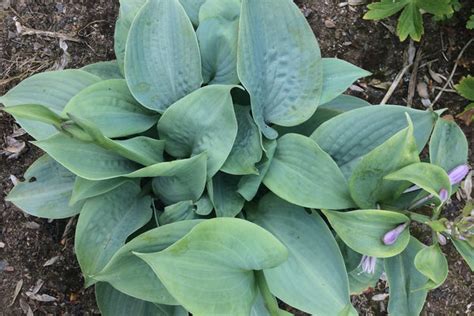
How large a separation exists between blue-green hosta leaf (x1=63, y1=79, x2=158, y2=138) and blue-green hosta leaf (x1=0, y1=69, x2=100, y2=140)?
100mm

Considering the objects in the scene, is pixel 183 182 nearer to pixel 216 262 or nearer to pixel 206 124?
pixel 206 124

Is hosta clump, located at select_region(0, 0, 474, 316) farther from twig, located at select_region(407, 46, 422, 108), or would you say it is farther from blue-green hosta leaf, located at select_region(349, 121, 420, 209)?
twig, located at select_region(407, 46, 422, 108)

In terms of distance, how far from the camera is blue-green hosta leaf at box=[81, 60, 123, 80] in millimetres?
1527

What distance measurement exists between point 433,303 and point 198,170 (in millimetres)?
1056

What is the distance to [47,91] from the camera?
138 cm

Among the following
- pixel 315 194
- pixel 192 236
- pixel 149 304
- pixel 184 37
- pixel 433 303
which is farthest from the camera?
pixel 433 303

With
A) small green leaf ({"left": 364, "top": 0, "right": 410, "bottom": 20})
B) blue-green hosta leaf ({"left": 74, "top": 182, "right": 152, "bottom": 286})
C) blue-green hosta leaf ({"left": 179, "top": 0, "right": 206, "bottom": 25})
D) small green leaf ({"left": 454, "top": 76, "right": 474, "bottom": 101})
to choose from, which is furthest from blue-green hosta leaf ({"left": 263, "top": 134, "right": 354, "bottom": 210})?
small green leaf ({"left": 454, "top": 76, "right": 474, "bottom": 101})

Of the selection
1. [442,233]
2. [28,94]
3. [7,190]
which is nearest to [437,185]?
[442,233]

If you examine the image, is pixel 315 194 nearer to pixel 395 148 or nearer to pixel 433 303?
pixel 395 148

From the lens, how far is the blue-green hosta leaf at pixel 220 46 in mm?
1374

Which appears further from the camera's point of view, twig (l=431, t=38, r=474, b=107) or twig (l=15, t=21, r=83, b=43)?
twig (l=431, t=38, r=474, b=107)

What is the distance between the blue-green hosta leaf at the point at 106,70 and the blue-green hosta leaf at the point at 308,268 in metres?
0.58

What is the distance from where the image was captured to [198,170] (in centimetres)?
123

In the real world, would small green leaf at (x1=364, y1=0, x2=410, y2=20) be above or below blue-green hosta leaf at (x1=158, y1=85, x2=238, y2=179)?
above
